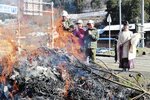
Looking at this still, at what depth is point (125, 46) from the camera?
12516mm

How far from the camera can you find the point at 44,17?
62.3ft

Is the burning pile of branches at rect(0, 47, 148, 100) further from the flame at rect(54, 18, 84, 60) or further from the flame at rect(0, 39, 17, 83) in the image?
the flame at rect(54, 18, 84, 60)

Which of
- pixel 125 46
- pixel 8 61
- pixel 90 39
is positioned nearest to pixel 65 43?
pixel 8 61

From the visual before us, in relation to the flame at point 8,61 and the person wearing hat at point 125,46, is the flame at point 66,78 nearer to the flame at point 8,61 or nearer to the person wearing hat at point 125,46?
the flame at point 8,61

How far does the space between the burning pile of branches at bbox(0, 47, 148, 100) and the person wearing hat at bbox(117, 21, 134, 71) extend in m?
5.78

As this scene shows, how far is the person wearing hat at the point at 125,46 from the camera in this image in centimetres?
1235

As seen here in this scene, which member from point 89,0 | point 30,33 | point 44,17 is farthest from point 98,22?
point 30,33

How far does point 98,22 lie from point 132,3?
6.29 meters

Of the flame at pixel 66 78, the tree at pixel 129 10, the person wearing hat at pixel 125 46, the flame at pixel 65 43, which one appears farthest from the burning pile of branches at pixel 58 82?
the tree at pixel 129 10

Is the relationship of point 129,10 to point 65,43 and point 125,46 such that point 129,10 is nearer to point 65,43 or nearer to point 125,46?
point 125,46

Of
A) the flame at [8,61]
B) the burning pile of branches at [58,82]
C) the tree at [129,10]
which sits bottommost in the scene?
the burning pile of branches at [58,82]

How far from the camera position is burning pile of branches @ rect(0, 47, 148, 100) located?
250 inches

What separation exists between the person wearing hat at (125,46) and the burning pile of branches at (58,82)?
578 centimetres

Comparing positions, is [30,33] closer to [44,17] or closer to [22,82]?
[22,82]
